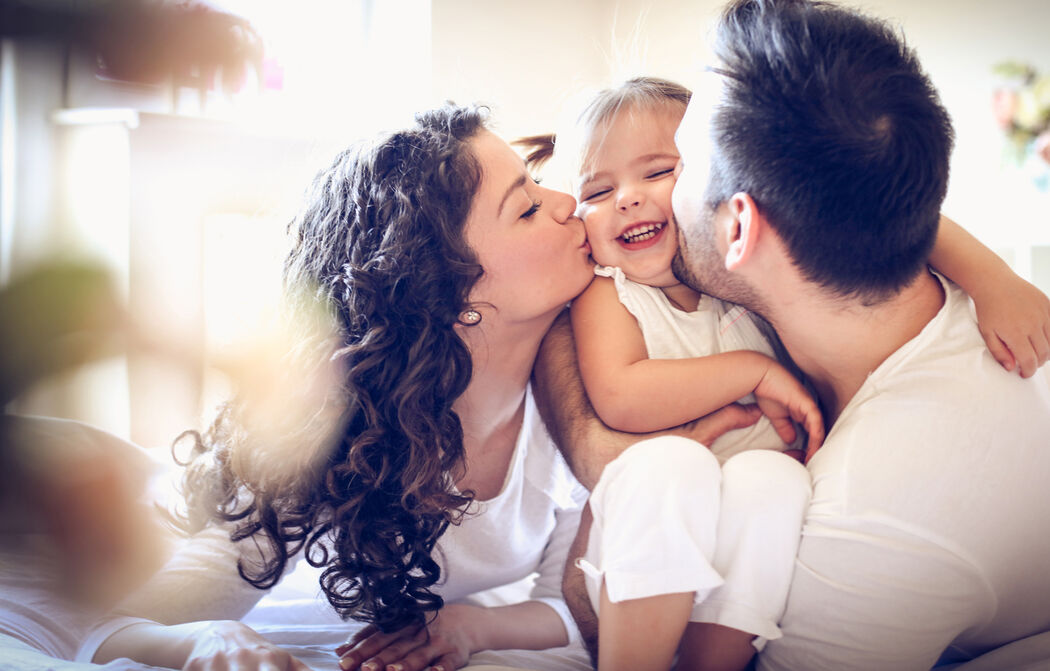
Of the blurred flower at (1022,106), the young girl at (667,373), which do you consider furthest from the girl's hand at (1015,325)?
the blurred flower at (1022,106)

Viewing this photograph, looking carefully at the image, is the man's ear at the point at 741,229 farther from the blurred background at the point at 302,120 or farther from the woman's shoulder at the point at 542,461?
the woman's shoulder at the point at 542,461

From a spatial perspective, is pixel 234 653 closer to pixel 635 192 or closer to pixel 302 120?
pixel 635 192

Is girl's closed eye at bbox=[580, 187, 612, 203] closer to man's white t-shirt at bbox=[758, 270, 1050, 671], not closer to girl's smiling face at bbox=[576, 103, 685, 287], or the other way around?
girl's smiling face at bbox=[576, 103, 685, 287]

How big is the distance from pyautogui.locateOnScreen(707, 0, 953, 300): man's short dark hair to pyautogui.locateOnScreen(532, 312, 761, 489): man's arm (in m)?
0.24

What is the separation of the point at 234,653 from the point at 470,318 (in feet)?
1.77

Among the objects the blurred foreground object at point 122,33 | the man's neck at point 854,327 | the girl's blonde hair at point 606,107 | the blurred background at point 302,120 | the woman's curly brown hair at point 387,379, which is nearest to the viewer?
the blurred foreground object at point 122,33

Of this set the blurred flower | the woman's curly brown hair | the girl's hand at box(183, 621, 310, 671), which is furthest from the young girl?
the blurred flower

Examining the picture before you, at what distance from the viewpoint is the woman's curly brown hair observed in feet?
3.56

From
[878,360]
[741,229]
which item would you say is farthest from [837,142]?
[878,360]

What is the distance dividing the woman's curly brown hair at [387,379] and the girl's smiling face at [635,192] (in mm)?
196

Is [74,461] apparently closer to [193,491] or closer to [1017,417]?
[193,491]

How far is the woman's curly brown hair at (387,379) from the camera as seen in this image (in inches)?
42.8

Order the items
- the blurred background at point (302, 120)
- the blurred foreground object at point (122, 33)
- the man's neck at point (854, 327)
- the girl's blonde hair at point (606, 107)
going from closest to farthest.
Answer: the blurred foreground object at point (122, 33) < the man's neck at point (854, 327) < the girl's blonde hair at point (606, 107) < the blurred background at point (302, 120)

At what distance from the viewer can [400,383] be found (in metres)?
1.09
